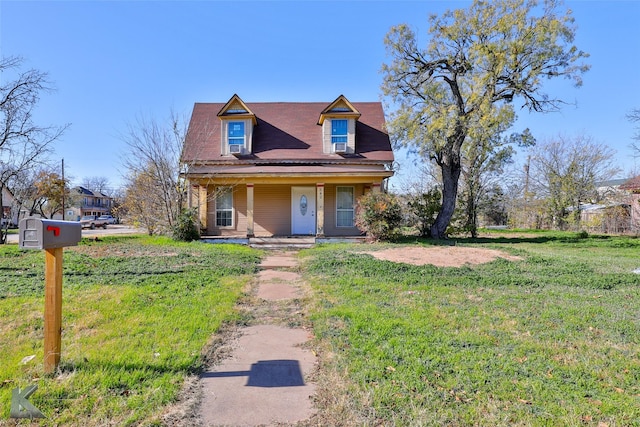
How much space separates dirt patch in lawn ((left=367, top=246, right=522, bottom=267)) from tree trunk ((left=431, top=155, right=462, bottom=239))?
4520mm

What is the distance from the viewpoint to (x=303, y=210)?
15281mm

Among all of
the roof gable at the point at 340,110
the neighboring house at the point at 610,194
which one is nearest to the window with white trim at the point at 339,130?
the roof gable at the point at 340,110

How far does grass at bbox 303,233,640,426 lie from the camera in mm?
2389

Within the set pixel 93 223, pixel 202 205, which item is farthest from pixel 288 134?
pixel 93 223

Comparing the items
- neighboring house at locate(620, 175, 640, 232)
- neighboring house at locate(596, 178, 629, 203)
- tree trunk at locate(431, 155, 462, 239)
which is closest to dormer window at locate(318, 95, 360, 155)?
tree trunk at locate(431, 155, 462, 239)

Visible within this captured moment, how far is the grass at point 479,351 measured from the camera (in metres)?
2.39

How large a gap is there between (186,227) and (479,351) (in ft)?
39.6

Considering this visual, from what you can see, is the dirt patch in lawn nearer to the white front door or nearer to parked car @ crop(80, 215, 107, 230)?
the white front door

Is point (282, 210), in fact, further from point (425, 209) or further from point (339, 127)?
point (425, 209)

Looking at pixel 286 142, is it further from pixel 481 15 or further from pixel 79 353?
pixel 79 353

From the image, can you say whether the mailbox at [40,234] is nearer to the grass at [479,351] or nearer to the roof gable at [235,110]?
the grass at [479,351]

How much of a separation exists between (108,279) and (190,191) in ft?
26.7

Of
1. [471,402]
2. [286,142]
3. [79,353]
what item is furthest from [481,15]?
[79,353]

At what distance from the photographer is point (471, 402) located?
247 centimetres
